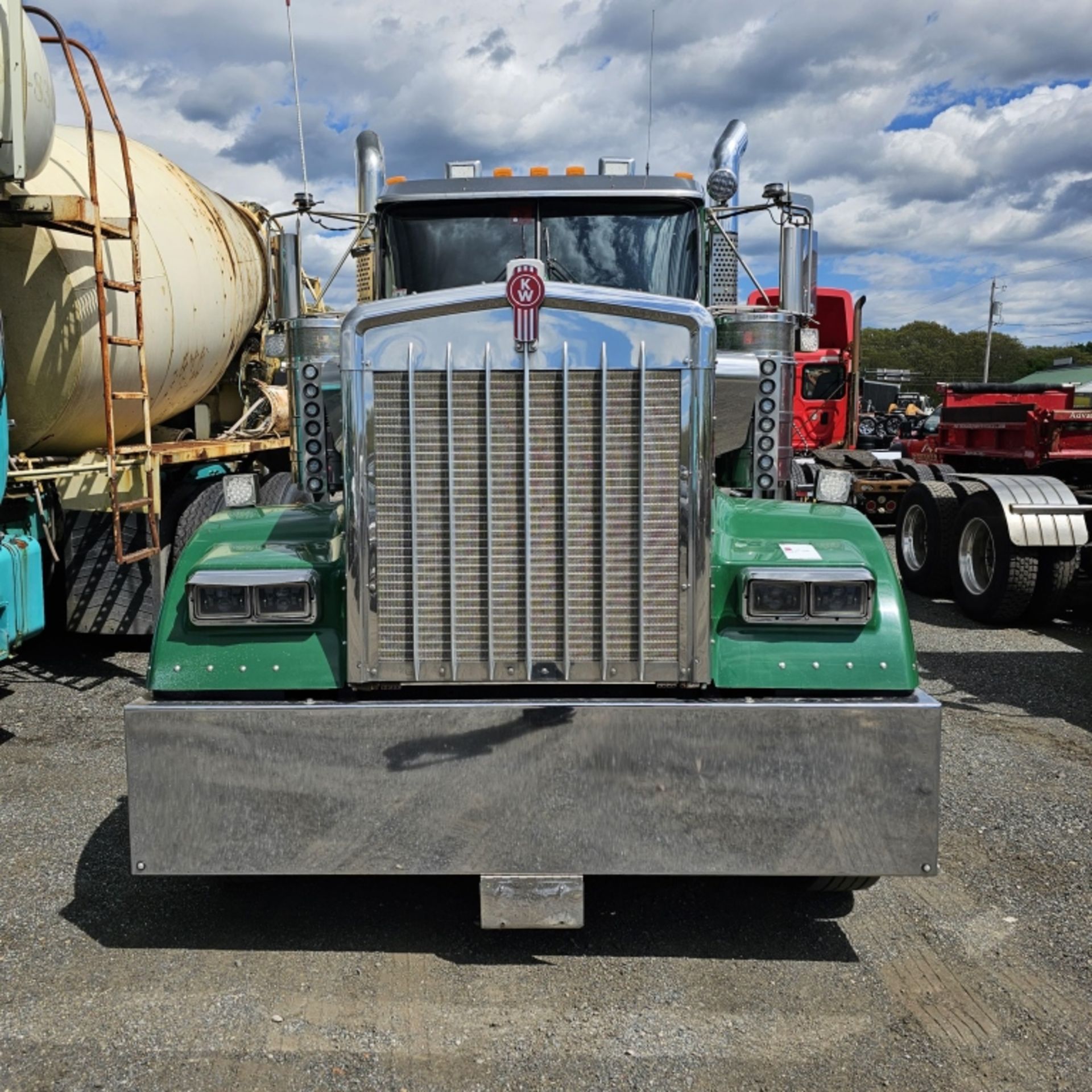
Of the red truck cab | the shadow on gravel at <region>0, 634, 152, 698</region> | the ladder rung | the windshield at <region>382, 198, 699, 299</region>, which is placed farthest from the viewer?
the red truck cab

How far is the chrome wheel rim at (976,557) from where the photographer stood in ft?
31.3

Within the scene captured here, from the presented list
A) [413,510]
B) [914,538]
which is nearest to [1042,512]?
[914,538]

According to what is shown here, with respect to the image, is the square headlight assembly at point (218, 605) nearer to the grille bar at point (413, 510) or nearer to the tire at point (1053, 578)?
the grille bar at point (413, 510)

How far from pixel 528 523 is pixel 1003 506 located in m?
6.87

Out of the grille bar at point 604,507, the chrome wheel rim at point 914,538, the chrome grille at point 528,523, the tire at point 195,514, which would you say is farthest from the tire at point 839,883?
the chrome wheel rim at point 914,538

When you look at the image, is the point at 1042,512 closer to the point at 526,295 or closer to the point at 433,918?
the point at 433,918

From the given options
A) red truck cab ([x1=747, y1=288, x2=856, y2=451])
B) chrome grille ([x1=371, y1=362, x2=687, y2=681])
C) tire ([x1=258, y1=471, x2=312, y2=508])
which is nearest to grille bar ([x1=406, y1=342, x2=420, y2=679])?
chrome grille ([x1=371, y1=362, x2=687, y2=681])

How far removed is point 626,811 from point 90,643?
6.15m

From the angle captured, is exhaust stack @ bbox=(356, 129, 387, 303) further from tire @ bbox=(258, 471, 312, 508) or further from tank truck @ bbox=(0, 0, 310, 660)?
tire @ bbox=(258, 471, 312, 508)

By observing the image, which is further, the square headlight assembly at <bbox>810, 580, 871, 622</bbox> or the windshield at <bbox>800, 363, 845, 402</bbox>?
the windshield at <bbox>800, 363, 845, 402</bbox>

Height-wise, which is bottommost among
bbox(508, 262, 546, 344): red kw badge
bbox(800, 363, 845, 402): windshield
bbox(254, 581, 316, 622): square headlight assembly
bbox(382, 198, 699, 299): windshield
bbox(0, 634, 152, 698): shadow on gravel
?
bbox(0, 634, 152, 698): shadow on gravel

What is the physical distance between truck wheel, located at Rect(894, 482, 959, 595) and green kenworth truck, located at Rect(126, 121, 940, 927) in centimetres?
727

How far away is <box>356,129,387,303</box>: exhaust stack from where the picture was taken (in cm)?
558

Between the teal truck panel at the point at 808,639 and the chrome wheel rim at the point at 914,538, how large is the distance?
777 centimetres
